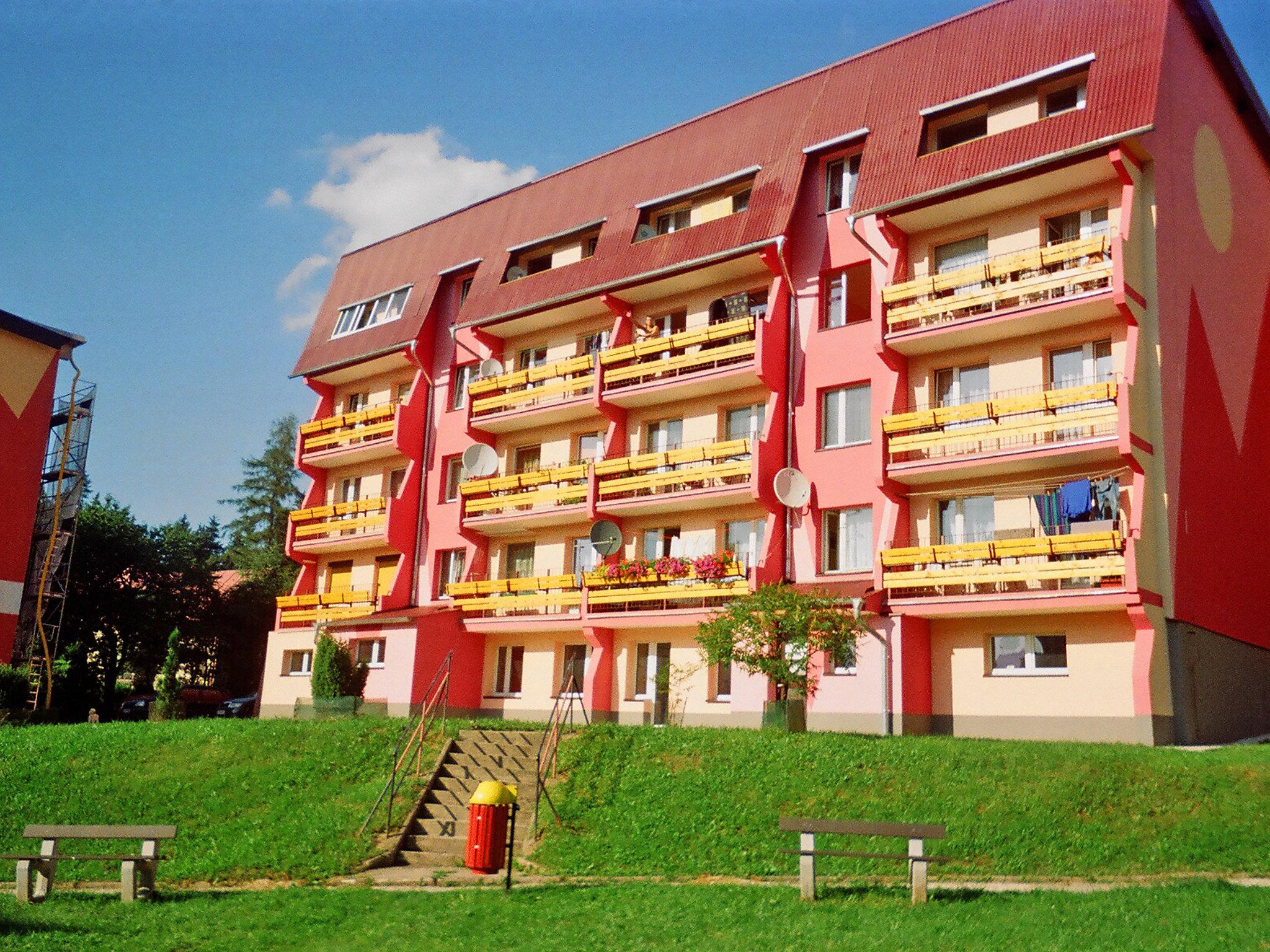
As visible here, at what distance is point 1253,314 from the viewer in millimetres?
29516

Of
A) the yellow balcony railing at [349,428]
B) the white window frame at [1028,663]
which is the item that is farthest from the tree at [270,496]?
the white window frame at [1028,663]

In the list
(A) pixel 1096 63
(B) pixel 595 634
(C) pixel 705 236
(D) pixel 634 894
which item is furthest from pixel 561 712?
(A) pixel 1096 63

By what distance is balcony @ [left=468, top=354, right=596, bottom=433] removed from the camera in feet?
106

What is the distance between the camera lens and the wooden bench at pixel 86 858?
580 inches

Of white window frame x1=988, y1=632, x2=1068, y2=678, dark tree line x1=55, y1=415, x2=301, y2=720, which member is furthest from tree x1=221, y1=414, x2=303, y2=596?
white window frame x1=988, y1=632, x2=1068, y2=678

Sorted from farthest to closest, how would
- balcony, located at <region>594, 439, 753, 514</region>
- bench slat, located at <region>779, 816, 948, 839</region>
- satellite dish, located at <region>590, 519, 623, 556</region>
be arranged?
1. satellite dish, located at <region>590, 519, 623, 556</region>
2. balcony, located at <region>594, 439, 753, 514</region>
3. bench slat, located at <region>779, 816, 948, 839</region>

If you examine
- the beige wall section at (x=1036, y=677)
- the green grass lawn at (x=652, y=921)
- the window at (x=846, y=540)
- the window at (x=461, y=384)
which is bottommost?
the green grass lawn at (x=652, y=921)

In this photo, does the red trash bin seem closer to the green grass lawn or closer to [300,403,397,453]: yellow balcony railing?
the green grass lawn

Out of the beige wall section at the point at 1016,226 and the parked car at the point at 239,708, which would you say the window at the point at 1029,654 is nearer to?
the beige wall section at the point at 1016,226

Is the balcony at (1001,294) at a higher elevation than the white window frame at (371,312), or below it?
below

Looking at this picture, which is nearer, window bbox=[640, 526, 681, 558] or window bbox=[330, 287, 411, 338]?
window bbox=[640, 526, 681, 558]

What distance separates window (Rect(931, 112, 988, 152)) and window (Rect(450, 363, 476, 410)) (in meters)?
15.2

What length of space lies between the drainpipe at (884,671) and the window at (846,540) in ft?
7.03

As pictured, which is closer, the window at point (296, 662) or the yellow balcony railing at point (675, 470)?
the yellow balcony railing at point (675, 470)
